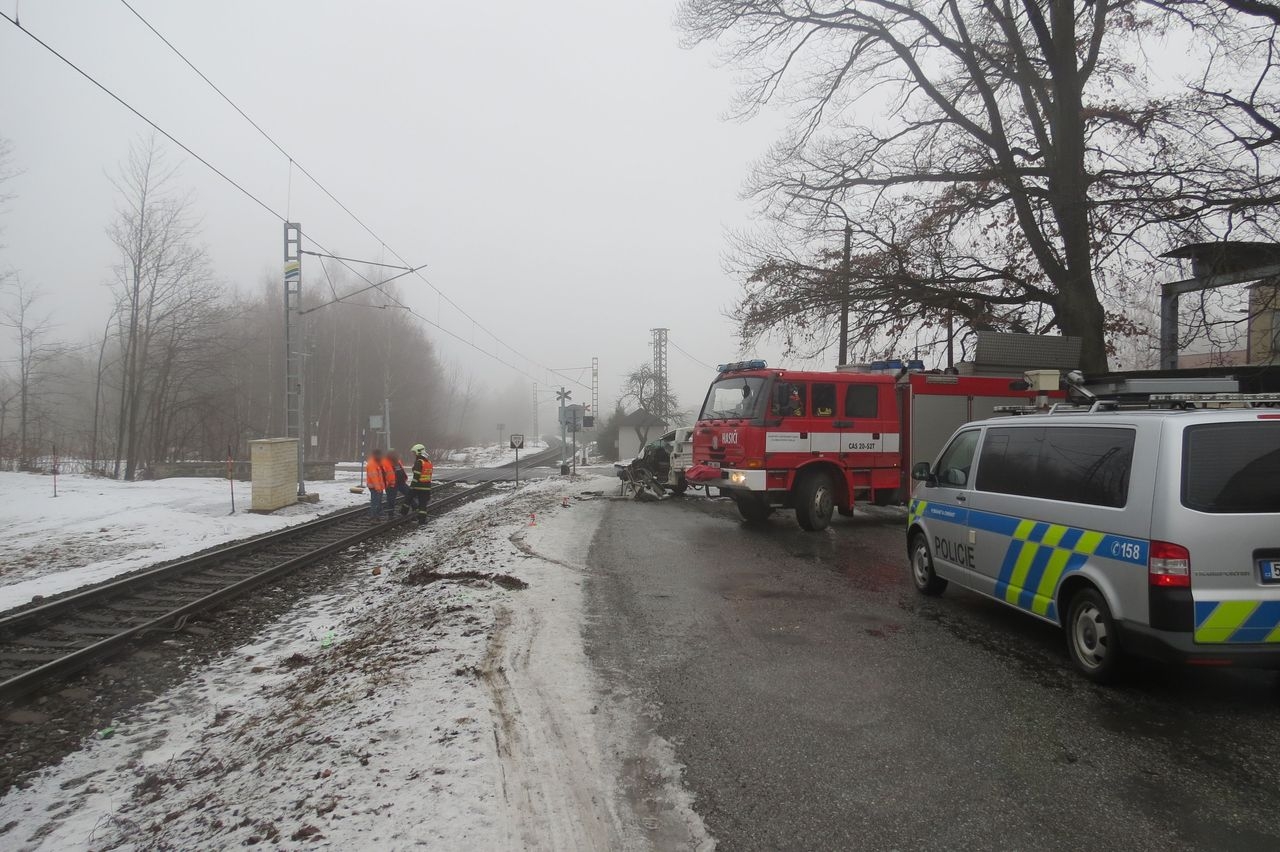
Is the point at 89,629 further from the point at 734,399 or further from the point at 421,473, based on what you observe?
the point at 734,399

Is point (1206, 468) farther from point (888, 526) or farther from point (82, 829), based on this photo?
point (888, 526)

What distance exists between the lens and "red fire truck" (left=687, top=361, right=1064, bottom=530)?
11109 mm

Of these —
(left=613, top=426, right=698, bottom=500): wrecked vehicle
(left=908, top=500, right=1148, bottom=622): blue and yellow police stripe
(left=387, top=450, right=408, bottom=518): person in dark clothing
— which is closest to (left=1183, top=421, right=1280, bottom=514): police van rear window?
(left=908, top=500, right=1148, bottom=622): blue and yellow police stripe

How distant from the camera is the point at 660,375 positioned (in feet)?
185

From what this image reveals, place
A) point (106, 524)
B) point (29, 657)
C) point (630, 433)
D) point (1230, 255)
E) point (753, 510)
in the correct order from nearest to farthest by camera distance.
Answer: point (29, 657), point (1230, 255), point (753, 510), point (106, 524), point (630, 433)

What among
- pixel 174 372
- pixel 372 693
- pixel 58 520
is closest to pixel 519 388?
pixel 174 372

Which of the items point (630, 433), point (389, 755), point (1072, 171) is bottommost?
point (389, 755)

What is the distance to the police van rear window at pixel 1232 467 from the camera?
3.87 metres

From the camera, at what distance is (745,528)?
12.2 metres

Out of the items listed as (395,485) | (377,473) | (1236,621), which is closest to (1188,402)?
(1236,621)

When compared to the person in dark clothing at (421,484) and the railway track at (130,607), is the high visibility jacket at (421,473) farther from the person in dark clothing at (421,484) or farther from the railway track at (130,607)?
the railway track at (130,607)

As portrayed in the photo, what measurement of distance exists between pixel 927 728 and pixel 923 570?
11.2 feet

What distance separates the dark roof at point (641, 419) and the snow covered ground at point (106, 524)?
33.9m

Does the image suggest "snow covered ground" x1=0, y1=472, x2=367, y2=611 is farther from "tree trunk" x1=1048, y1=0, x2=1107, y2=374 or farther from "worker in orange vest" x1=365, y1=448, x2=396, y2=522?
"tree trunk" x1=1048, y1=0, x2=1107, y2=374
